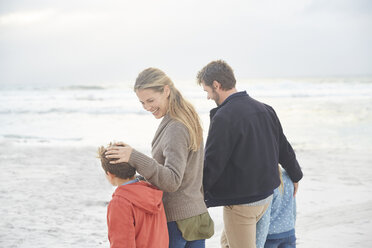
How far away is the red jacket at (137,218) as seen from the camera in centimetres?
204

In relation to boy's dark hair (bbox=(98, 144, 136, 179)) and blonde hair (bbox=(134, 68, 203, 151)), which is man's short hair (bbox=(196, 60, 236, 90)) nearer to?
blonde hair (bbox=(134, 68, 203, 151))

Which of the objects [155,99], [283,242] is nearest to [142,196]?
[155,99]

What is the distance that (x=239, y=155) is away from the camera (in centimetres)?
249

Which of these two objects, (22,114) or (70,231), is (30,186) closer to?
(70,231)

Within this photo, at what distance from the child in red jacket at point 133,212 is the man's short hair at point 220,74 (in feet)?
2.65

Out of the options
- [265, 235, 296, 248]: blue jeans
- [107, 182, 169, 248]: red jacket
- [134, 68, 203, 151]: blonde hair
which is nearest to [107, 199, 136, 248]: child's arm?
[107, 182, 169, 248]: red jacket

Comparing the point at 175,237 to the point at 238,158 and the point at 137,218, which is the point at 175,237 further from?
the point at 238,158

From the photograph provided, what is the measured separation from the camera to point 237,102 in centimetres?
254

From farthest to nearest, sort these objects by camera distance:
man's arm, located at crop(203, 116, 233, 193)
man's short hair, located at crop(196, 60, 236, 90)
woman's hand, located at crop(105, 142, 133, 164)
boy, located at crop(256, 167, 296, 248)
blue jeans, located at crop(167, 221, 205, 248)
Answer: boy, located at crop(256, 167, 296, 248) < man's short hair, located at crop(196, 60, 236, 90) < man's arm, located at crop(203, 116, 233, 193) < blue jeans, located at crop(167, 221, 205, 248) < woman's hand, located at crop(105, 142, 133, 164)

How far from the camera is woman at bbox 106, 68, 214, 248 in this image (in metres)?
2.13

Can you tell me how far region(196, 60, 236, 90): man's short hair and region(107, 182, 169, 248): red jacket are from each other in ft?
2.66

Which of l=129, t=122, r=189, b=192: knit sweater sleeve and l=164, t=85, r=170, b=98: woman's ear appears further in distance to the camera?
l=164, t=85, r=170, b=98: woman's ear

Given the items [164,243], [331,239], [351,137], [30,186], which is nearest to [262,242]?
[164,243]

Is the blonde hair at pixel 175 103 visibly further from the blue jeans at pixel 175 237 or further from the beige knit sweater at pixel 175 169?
the blue jeans at pixel 175 237
